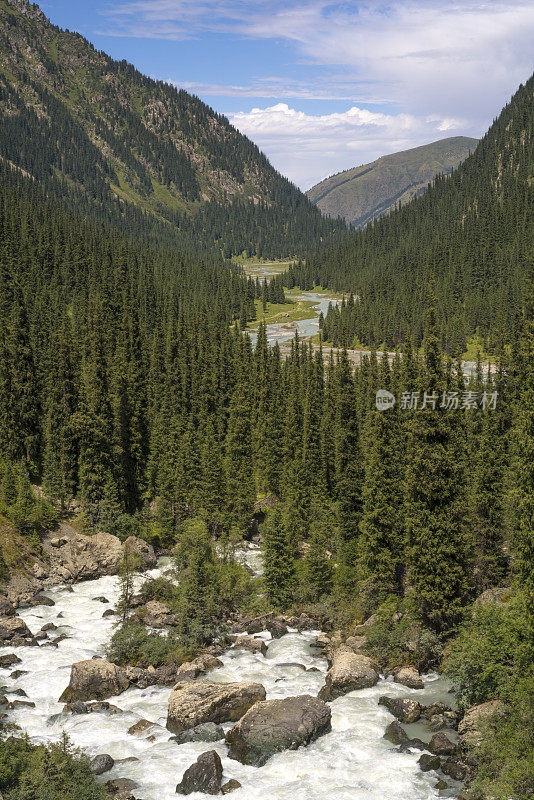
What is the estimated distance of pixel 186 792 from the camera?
27.8m

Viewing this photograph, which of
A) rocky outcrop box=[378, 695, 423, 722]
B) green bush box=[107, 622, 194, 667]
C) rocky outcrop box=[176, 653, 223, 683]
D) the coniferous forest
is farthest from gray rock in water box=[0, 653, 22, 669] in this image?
rocky outcrop box=[378, 695, 423, 722]

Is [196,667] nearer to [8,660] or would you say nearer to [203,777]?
[203,777]

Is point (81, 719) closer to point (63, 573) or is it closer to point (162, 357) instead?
point (63, 573)

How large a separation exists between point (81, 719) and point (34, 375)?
6175 cm

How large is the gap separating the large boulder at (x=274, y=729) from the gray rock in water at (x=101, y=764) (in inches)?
255

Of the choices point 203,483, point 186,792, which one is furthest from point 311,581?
point 186,792

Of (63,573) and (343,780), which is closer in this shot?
(343,780)

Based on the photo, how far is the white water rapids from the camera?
28.1 m

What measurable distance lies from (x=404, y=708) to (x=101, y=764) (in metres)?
18.0

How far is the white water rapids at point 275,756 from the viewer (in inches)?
1105

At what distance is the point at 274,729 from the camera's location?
31.8m

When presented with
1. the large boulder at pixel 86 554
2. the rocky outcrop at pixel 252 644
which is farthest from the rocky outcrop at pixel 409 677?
the large boulder at pixel 86 554

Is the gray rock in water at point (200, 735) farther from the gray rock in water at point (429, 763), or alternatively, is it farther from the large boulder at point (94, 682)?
the gray rock in water at point (429, 763)

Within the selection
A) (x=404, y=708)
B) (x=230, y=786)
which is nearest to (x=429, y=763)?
(x=404, y=708)
